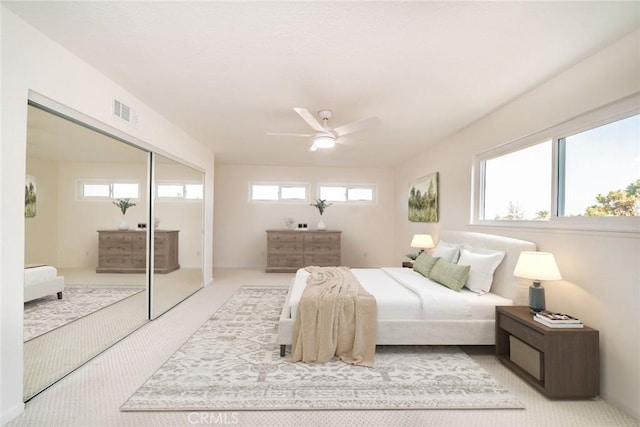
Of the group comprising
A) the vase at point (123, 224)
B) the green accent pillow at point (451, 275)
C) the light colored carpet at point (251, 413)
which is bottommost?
the light colored carpet at point (251, 413)

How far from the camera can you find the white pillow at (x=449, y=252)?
3.63m

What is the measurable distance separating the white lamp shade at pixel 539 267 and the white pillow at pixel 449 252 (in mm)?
1197

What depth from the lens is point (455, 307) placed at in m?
2.75

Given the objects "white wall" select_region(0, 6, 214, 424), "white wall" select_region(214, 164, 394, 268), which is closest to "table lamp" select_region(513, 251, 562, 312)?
"white wall" select_region(0, 6, 214, 424)

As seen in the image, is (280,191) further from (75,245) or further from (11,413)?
(11,413)

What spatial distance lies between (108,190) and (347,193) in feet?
17.5

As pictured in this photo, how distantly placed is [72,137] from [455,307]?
3.90 metres

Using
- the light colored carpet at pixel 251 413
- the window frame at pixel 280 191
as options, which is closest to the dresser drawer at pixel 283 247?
the window frame at pixel 280 191

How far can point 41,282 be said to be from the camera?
2.28 m

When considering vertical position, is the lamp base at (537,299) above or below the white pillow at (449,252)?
below

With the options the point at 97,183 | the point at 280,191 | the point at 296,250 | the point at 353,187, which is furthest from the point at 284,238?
the point at 97,183

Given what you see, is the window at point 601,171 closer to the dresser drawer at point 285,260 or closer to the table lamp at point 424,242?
the table lamp at point 424,242

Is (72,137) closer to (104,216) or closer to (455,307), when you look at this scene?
(104,216)

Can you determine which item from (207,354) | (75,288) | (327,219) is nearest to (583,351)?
(207,354)
